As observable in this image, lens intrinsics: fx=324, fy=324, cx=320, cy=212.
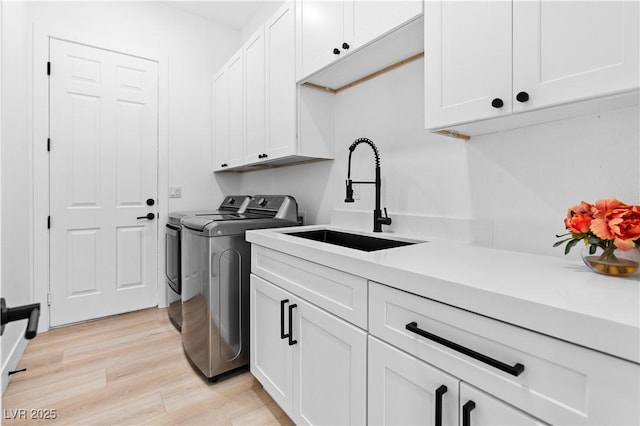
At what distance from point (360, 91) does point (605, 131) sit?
1228 mm

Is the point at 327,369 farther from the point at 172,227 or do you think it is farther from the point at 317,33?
the point at 172,227

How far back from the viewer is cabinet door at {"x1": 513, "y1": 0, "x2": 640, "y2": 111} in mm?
800

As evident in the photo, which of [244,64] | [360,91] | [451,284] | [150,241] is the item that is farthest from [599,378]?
[150,241]

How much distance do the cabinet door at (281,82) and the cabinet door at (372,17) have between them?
0.51m

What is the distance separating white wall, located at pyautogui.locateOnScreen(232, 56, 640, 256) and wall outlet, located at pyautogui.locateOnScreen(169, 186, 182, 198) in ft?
5.52

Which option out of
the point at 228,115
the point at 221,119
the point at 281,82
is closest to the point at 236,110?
the point at 228,115

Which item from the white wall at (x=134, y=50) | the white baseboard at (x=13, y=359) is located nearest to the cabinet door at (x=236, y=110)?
the white wall at (x=134, y=50)

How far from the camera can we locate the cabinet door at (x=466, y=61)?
1020mm

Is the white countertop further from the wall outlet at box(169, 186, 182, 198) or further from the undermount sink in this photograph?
the wall outlet at box(169, 186, 182, 198)

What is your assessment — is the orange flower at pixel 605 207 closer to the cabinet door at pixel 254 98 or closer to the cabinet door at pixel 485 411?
the cabinet door at pixel 485 411

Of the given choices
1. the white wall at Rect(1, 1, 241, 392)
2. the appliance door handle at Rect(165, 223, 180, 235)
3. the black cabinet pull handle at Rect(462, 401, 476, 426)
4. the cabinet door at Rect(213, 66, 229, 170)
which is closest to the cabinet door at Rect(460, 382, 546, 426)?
the black cabinet pull handle at Rect(462, 401, 476, 426)

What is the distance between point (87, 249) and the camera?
9.00 feet

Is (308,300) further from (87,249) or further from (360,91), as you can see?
(87,249)

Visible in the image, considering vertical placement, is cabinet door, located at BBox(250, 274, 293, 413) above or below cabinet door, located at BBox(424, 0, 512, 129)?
below
